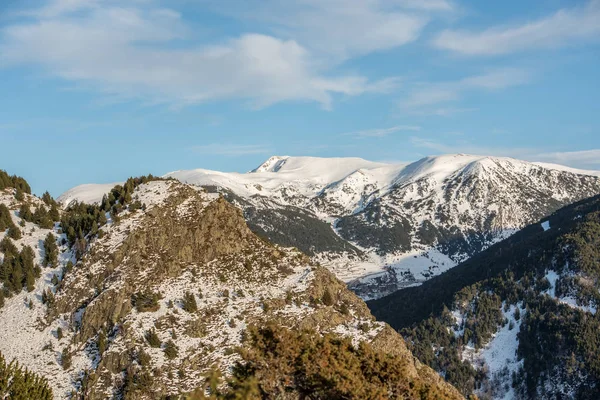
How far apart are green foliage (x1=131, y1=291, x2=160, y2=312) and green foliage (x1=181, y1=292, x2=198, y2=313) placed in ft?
11.0

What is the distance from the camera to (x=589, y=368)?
152 meters

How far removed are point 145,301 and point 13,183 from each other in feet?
154

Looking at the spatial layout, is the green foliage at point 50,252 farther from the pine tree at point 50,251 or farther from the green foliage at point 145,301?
the green foliage at point 145,301

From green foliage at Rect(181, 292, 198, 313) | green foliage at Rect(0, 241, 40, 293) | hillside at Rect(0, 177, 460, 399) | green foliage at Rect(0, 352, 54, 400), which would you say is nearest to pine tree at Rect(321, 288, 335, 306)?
hillside at Rect(0, 177, 460, 399)

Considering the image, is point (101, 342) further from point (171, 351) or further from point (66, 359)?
point (171, 351)

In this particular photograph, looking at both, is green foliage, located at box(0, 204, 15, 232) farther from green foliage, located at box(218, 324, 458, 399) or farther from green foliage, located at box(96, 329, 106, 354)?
green foliage, located at box(218, 324, 458, 399)

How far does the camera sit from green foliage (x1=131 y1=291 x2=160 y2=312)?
6419 cm

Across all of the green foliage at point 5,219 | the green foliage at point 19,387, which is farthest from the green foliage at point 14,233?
the green foliage at point 19,387

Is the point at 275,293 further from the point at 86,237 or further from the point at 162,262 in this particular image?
the point at 86,237

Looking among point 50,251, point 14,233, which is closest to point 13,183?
point 14,233

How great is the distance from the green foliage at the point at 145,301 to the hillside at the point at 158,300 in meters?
0.13

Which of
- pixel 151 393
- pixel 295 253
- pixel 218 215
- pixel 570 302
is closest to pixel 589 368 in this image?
pixel 570 302

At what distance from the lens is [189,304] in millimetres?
64688

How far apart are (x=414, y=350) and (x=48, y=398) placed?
6155 inches
